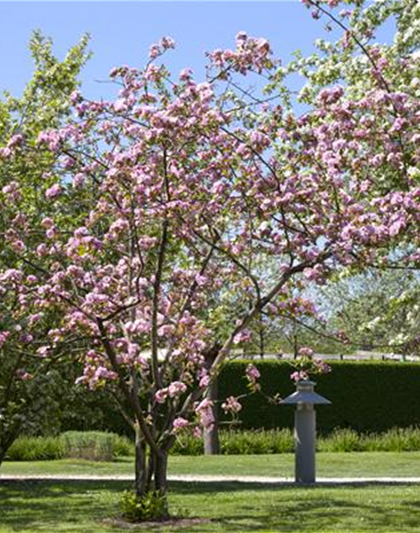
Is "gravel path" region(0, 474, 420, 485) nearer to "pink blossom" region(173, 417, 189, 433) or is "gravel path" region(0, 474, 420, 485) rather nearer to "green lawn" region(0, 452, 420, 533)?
"green lawn" region(0, 452, 420, 533)

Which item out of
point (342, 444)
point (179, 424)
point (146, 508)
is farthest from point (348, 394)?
point (179, 424)

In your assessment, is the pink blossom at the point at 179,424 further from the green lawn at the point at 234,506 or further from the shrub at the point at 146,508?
the green lawn at the point at 234,506

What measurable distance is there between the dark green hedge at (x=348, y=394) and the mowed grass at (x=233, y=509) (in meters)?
9.74

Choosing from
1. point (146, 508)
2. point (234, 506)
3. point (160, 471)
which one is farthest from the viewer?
point (234, 506)

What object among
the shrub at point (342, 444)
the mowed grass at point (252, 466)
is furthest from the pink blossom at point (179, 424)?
the shrub at point (342, 444)

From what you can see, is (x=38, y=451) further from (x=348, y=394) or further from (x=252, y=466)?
(x=348, y=394)

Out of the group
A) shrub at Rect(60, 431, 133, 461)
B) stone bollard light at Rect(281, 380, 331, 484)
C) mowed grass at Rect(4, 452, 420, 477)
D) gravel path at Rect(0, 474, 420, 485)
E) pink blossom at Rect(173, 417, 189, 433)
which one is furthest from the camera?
shrub at Rect(60, 431, 133, 461)

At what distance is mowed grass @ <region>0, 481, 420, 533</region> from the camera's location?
35.2 feet

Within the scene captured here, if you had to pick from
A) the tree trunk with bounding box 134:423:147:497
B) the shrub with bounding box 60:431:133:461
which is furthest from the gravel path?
the tree trunk with bounding box 134:423:147:497

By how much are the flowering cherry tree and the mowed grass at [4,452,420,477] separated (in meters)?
6.52

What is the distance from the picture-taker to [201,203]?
1121 centimetres

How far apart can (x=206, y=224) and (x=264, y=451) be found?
478 inches

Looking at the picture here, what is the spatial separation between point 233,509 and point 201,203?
11.5ft

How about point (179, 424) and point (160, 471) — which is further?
point (160, 471)
